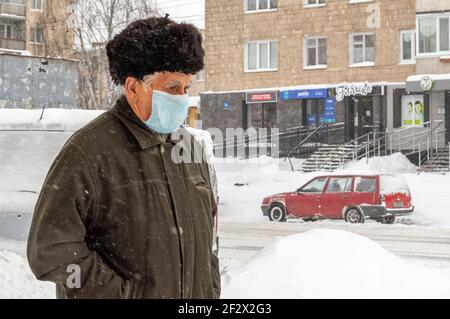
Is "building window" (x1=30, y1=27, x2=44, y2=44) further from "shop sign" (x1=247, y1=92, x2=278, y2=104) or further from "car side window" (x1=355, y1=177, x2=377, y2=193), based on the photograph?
"car side window" (x1=355, y1=177, x2=377, y2=193)

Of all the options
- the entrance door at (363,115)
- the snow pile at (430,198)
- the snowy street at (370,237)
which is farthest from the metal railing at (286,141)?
the snowy street at (370,237)

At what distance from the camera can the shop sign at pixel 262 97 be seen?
3547cm

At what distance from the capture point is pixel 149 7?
1200 inches

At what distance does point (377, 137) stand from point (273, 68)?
6362 millimetres

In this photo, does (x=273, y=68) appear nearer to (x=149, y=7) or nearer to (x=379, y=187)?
(x=149, y=7)

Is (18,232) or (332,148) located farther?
(332,148)

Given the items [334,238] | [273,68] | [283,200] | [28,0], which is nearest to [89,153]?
[334,238]

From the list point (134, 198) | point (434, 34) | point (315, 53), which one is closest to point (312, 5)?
point (315, 53)

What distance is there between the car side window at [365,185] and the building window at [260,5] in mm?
18453

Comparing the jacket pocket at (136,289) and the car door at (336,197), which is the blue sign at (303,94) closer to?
the car door at (336,197)

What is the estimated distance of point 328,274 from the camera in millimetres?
7359

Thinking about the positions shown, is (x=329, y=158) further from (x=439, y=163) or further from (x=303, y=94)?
(x=439, y=163)

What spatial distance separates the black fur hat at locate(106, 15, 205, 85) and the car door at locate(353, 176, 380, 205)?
16133 millimetres

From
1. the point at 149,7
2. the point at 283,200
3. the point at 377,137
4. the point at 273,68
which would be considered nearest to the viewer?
the point at 283,200
